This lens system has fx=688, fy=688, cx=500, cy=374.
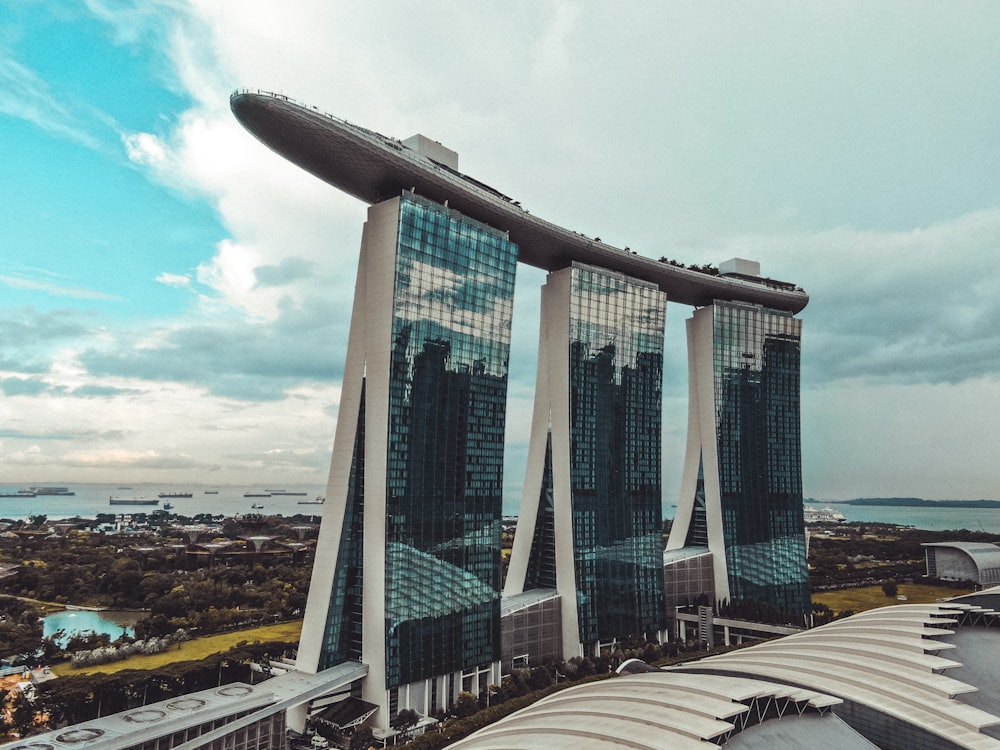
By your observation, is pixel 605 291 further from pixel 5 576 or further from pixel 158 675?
pixel 5 576

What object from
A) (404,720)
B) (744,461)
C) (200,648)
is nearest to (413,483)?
(404,720)

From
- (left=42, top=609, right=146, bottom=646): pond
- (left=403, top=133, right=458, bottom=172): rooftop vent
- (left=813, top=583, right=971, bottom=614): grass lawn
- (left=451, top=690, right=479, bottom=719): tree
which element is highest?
(left=403, top=133, right=458, bottom=172): rooftop vent

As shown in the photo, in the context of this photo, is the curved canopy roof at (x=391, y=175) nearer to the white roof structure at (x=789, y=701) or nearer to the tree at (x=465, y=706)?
the white roof structure at (x=789, y=701)

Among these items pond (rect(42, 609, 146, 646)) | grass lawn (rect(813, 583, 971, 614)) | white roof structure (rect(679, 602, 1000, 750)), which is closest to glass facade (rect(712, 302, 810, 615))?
grass lawn (rect(813, 583, 971, 614))

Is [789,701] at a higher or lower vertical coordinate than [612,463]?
lower

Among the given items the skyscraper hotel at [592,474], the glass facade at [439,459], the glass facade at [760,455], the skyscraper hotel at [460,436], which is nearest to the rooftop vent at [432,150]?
the skyscraper hotel at [460,436]

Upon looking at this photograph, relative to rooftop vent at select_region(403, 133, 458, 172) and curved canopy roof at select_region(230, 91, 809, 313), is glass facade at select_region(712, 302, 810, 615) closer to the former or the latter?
curved canopy roof at select_region(230, 91, 809, 313)

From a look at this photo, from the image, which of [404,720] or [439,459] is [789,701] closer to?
[404,720]
